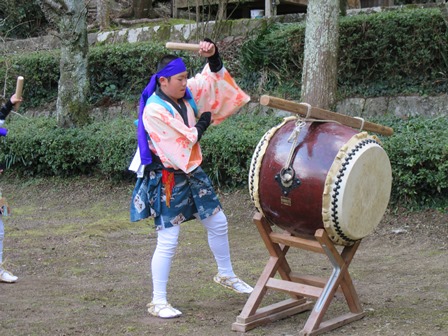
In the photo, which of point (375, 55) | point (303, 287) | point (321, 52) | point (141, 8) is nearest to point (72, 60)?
point (321, 52)

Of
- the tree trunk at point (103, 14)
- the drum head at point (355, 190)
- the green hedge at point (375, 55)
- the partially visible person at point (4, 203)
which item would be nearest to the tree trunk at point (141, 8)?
the tree trunk at point (103, 14)

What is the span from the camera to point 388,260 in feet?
20.4

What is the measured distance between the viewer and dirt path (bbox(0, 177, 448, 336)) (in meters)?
4.57

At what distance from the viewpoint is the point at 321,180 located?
13.7 feet

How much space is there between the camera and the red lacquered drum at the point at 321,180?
4.16 m

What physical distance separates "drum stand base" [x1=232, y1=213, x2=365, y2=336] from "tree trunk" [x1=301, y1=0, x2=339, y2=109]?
427 centimetres

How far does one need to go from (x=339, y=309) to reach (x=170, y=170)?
1.47 metres

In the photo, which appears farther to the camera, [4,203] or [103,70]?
[103,70]

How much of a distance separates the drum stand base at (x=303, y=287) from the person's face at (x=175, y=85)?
977 millimetres

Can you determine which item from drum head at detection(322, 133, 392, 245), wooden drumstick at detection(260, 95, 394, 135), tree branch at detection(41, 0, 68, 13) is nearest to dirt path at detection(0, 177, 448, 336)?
drum head at detection(322, 133, 392, 245)

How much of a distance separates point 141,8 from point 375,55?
24.0 feet

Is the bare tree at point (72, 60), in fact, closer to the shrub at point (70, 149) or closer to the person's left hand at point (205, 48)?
the shrub at point (70, 149)

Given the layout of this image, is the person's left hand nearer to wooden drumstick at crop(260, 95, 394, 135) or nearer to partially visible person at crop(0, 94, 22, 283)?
wooden drumstick at crop(260, 95, 394, 135)

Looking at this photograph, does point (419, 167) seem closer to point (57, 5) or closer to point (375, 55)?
point (375, 55)
